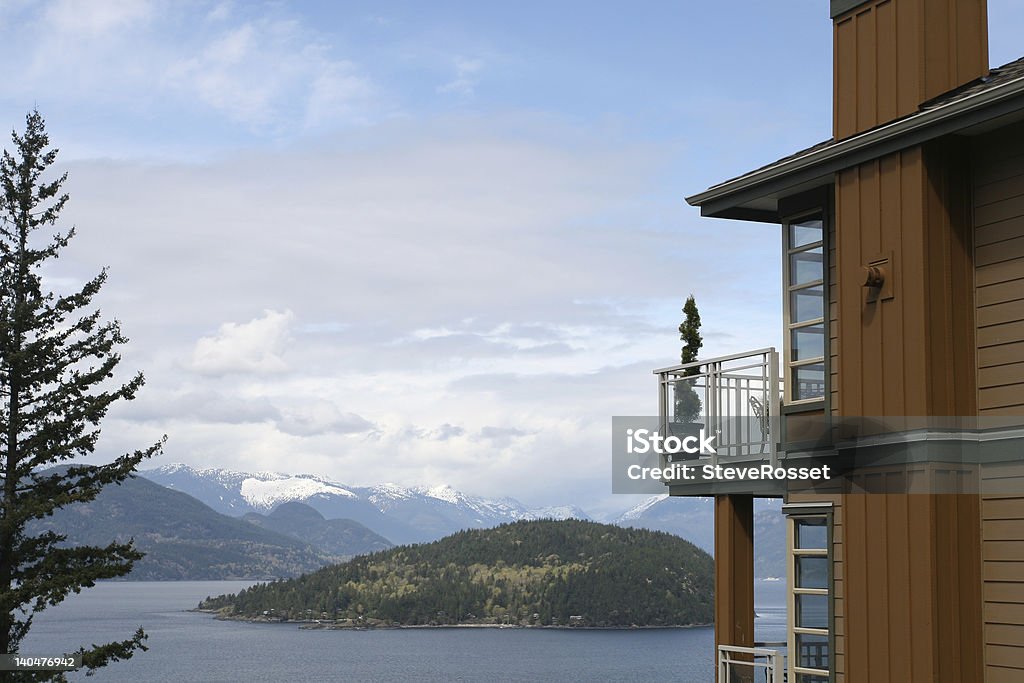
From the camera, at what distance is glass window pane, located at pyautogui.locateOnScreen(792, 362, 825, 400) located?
1050cm

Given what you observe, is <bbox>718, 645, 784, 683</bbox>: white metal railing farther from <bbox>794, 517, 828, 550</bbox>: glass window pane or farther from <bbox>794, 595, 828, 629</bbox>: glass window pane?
<bbox>794, 517, 828, 550</bbox>: glass window pane

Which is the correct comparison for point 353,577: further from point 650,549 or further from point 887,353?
point 887,353

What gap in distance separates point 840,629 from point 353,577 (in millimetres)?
181659

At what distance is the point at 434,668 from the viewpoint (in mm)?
113938

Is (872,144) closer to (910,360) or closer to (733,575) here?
(910,360)

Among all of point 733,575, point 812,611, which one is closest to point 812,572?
point 812,611

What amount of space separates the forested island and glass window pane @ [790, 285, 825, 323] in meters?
156

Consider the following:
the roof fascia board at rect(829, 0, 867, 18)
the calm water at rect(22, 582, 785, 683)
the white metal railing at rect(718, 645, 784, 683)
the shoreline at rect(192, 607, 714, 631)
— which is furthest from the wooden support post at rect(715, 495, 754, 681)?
the shoreline at rect(192, 607, 714, 631)

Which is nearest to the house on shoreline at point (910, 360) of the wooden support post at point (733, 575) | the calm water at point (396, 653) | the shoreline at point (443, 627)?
the wooden support post at point (733, 575)

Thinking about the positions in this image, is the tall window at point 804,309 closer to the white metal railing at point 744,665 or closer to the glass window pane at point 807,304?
the glass window pane at point 807,304

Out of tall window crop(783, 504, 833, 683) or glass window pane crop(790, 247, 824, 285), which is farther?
glass window pane crop(790, 247, 824, 285)

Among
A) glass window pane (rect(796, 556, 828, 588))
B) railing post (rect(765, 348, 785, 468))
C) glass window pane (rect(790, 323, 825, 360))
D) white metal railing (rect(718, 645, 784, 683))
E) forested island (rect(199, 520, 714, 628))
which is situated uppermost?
glass window pane (rect(790, 323, 825, 360))

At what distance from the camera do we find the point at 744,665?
495 inches

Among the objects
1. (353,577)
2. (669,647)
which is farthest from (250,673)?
(353,577)
